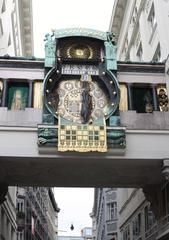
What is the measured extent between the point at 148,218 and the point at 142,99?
36.0 ft

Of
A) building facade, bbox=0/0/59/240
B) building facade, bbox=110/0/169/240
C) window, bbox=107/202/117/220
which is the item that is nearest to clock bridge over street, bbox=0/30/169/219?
building facade, bbox=110/0/169/240

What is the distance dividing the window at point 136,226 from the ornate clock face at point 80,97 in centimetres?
1444

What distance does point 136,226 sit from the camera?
4097 cm

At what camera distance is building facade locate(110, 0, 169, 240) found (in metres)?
30.7

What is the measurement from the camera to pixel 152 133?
2748 cm

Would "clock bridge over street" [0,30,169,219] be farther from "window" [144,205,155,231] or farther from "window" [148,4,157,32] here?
"window" [148,4,157,32]

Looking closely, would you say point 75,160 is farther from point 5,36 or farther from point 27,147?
point 5,36

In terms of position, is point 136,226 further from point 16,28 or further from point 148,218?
point 16,28

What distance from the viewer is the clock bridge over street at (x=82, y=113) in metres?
26.7

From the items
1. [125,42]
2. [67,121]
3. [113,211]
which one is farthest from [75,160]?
[113,211]

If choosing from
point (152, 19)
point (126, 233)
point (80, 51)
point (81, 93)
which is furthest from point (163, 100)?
point (126, 233)

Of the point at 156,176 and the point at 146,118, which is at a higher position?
the point at 146,118

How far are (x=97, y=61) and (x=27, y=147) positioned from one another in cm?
674

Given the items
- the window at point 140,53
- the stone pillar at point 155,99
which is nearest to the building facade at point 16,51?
the stone pillar at point 155,99
